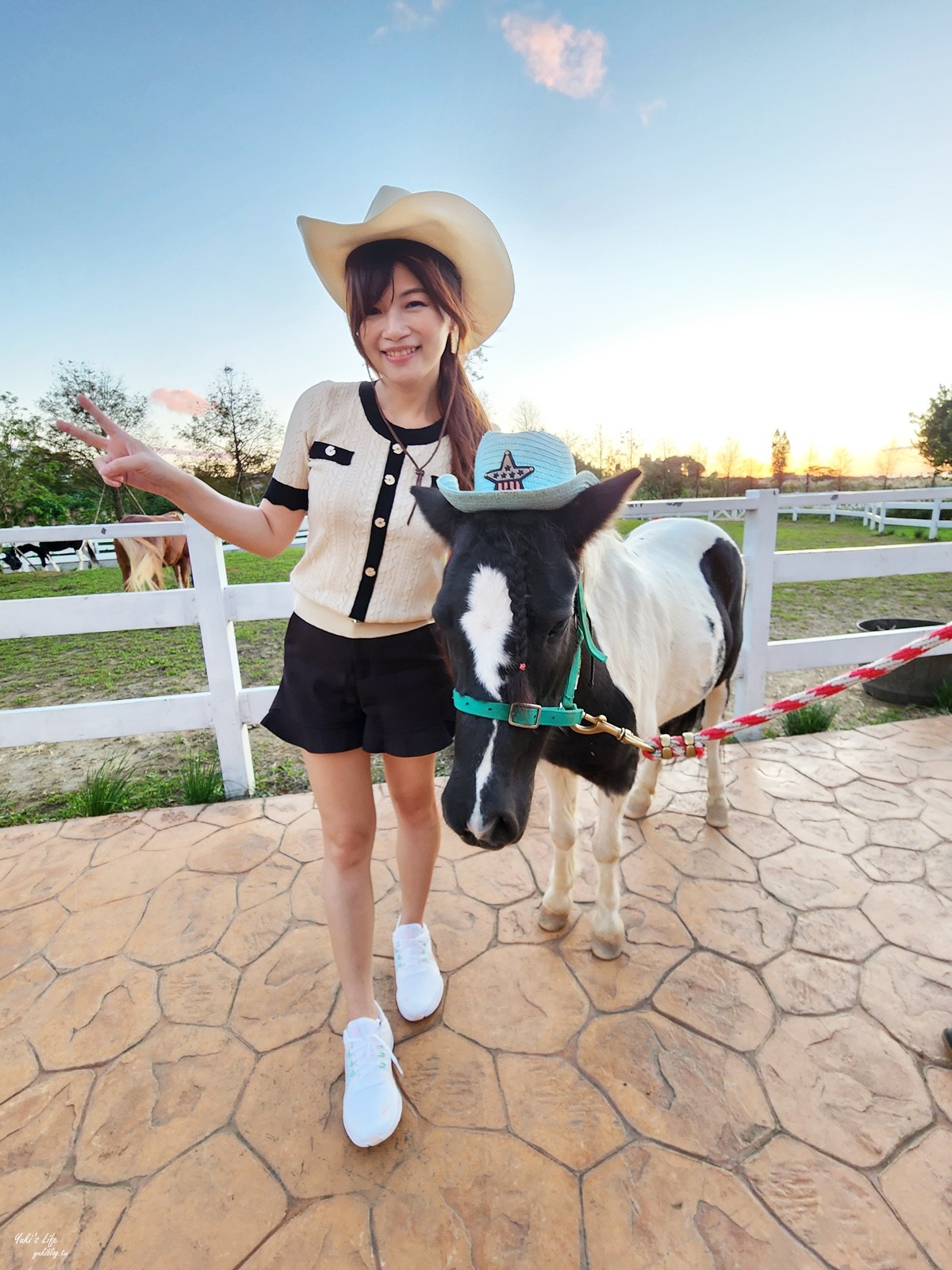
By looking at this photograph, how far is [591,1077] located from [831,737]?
315 centimetres

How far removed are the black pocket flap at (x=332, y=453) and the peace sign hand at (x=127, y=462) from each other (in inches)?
14.7

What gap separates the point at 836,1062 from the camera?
1772mm

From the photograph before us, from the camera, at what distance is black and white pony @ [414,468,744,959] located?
1286 millimetres

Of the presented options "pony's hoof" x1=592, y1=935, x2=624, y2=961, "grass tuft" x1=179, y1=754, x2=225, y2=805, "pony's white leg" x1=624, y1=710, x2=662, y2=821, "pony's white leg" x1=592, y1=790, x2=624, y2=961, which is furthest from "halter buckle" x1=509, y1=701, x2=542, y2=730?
"grass tuft" x1=179, y1=754, x2=225, y2=805

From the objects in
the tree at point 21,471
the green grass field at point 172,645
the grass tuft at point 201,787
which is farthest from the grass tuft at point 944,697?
the tree at point 21,471

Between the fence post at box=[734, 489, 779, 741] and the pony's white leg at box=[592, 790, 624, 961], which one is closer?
the pony's white leg at box=[592, 790, 624, 961]

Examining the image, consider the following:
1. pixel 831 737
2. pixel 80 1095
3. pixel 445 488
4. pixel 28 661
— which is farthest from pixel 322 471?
Result: pixel 28 661

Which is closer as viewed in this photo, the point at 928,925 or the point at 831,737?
the point at 928,925

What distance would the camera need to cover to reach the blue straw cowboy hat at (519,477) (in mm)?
1344

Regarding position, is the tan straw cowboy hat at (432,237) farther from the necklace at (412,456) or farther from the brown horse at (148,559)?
the brown horse at (148,559)

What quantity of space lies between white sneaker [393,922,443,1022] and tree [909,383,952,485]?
113 ft

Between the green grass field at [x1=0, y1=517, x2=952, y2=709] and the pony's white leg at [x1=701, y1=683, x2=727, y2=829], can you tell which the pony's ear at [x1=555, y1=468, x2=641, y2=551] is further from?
the green grass field at [x1=0, y1=517, x2=952, y2=709]

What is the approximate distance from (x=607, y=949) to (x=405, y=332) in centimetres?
228

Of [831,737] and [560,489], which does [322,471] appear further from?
[831,737]
